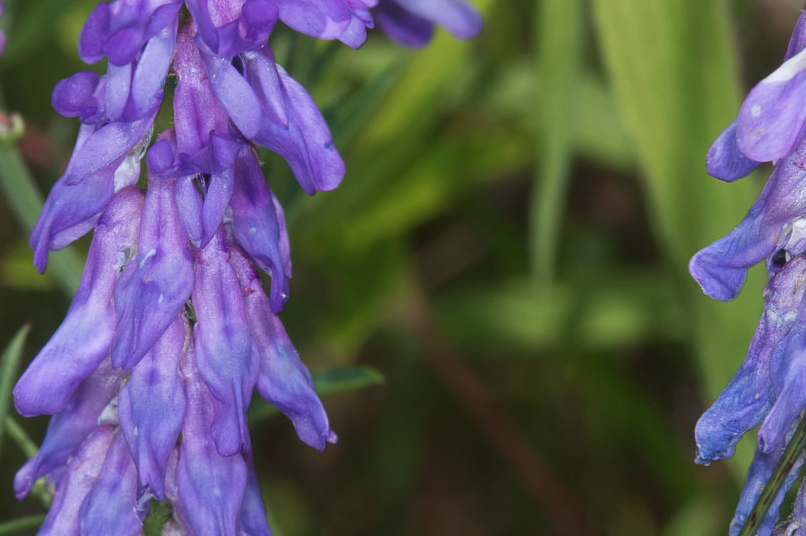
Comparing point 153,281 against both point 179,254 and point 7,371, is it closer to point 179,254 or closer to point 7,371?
point 179,254

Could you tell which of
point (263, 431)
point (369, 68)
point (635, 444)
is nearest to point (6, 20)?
point (369, 68)

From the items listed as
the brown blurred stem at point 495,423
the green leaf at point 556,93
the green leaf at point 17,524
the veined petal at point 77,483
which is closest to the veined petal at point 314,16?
the veined petal at point 77,483

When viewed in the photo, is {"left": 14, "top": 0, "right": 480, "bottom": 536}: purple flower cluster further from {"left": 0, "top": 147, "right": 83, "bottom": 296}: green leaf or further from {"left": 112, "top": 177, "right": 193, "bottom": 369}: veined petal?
{"left": 0, "top": 147, "right": 83, "bottom": 296}: green leaf

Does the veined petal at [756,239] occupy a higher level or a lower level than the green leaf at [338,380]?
higher

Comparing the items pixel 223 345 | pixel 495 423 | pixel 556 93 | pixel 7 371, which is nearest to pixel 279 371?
pixel 223 345

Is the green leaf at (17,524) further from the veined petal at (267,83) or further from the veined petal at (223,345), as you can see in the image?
the veined petal at (267,83)

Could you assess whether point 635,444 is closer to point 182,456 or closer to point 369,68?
point 369,68

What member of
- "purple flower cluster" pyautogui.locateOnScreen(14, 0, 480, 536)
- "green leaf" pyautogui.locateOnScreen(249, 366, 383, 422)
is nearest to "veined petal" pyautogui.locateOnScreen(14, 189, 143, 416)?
"purple flower cluster" pyautogui.locateOnScreen(14, 0, 480, 536)
